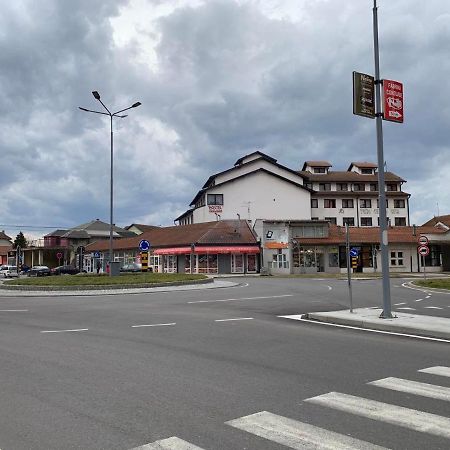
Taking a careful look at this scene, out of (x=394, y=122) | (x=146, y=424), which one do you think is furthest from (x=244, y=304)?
(x=146, y=424)

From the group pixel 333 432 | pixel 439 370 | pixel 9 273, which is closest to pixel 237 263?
pixel 9 273

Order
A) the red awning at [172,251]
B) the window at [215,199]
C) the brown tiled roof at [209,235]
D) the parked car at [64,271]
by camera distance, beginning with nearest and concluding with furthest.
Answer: the red awning at [172,251] → the brown tiled roof at [209,235] → the parked car at [64,271] → the window at [215,199]

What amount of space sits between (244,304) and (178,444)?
13.9 metres

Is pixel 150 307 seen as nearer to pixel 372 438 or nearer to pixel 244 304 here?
pixel 244 304

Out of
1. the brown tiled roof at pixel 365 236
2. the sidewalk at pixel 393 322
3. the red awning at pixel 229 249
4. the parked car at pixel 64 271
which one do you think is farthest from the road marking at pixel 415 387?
the parked car at pixel 64 271

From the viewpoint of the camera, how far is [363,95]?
1316 cm

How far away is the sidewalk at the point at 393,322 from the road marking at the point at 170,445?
25.5 feet

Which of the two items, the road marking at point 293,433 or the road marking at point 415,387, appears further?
the road marking at point 415,387

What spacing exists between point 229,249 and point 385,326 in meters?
41.7

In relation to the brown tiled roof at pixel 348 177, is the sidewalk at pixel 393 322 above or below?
below

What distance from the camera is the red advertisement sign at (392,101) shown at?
13477 millimetres

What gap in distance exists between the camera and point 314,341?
986 centimetres

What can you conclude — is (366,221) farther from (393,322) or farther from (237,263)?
(393,322)

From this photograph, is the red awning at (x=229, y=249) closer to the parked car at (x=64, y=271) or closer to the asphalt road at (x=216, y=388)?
the parked car at (x=64, y=271)
